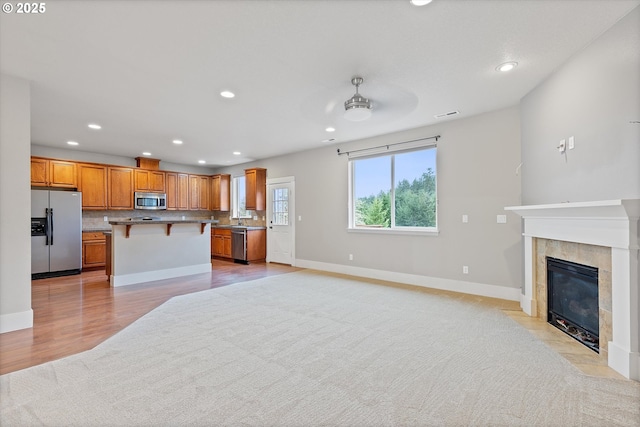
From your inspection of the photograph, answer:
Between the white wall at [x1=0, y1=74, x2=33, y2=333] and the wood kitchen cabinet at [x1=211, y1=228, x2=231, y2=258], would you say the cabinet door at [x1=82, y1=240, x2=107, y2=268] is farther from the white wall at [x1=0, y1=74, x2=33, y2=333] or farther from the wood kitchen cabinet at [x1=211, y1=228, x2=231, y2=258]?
the white wall at [x1=0, y1=74, x2=33, y2=333]

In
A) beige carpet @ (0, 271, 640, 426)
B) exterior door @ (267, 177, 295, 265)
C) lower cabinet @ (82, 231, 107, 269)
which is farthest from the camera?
exterior door @ (267, 177, 295, 265)

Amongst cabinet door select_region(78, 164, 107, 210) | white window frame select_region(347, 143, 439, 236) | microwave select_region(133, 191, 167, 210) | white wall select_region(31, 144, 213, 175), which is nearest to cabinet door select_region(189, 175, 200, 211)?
white wall select_region(31, 144, 213, 175)

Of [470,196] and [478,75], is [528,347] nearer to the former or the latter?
[470,196]

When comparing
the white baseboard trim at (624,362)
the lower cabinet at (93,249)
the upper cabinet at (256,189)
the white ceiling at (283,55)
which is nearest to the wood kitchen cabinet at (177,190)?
the lower cabinet at (93,249)

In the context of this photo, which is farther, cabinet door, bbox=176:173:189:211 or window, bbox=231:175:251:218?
window, bbox=231:175:251:218

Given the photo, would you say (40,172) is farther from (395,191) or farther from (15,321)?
(395,191)

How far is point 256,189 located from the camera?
25.0 feet

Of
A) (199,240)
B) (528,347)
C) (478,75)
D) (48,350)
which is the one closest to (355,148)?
(478,75)

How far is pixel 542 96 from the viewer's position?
3363 mm

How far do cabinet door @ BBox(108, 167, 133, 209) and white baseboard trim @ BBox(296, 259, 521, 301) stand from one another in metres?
4.76

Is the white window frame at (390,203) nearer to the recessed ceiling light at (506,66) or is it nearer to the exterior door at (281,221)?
the exterior door at (281,221)

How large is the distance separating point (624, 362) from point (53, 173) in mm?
8921

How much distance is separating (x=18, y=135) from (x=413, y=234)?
17.3ft

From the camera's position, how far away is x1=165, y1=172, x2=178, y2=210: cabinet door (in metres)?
7.95
